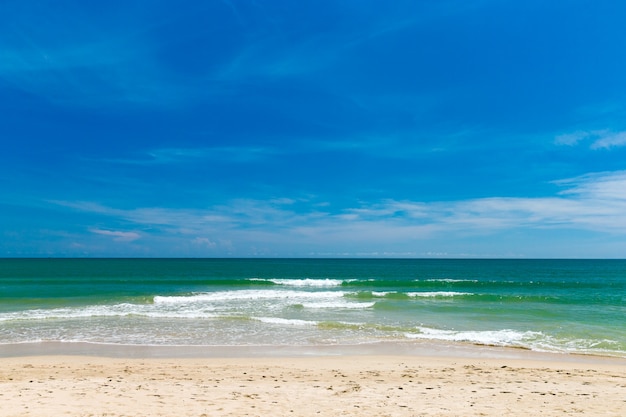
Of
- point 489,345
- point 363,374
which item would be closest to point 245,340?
point 363,374

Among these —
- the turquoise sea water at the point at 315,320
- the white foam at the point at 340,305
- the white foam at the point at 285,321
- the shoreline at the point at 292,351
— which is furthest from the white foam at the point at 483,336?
the white foam at the point at 340,305

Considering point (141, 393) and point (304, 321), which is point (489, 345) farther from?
point (141, 393)

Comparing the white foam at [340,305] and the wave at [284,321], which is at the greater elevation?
the wave at [284,321]

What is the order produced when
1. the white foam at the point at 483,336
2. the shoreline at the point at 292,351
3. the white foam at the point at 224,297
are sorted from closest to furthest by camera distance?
the shoreline at the point at 292,351, the white foam at the point at 483,336, the white foam at the point at 224,297

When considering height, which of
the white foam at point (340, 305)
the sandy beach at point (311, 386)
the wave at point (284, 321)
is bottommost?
the white foam at point (340, 305)

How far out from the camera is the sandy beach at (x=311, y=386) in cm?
677

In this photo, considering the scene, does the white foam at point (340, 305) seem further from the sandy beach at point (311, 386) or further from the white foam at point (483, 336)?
the sandy beach at point (311, 386)

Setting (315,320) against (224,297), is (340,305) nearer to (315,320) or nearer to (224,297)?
(315,320)

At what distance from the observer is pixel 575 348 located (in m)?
13.1

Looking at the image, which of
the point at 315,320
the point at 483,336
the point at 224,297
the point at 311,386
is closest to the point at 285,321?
the point at 315,320

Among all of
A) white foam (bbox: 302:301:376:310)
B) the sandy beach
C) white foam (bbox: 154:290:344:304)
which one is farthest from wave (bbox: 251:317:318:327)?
white foam (bbox: 154:290:344:304)

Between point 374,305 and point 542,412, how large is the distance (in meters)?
16.2

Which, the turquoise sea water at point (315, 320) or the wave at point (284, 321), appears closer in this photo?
the turquoise sea water at point (315, 320)

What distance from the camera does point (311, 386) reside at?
830 cm
